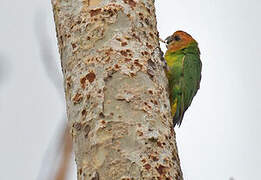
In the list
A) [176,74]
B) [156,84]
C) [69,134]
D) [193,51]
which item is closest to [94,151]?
[69,134]

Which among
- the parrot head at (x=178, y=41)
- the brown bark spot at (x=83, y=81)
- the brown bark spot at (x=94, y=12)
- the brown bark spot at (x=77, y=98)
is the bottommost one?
the parrot head at (x=178, y=41)

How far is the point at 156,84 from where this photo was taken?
2.22m

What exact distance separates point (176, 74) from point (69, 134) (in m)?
2.34

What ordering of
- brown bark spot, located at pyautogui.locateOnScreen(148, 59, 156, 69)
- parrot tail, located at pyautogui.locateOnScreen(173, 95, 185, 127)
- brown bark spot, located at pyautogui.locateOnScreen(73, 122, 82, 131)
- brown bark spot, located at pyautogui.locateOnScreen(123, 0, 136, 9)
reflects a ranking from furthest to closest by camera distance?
parrot tail, located at pyautogui.locateOnScreen(173, 95, 185, 127), brown bark spot, located at pyautogui.locateOnScreen(123, 0, 136, 9), brown bark spot, located at pyautogui.locateOnScreen(148, 59, 156, 69), brown bark spot, located at pyautogui.locateOnScreen(73, 122, 82, 131)

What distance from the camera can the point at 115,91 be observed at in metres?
2.05

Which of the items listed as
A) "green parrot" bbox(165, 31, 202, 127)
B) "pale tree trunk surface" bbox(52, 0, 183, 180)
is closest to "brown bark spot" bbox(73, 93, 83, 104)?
"pale tree trunk surface" bbox(52, 0, 183, 180)

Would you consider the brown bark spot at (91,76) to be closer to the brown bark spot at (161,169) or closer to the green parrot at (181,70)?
the brown bark spot at (161,169)

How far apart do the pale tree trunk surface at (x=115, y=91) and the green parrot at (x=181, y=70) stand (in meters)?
1.58

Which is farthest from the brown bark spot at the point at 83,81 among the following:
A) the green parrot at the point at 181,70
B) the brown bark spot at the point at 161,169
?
the green parrot at the point at 181,70

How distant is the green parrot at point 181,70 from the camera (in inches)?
167

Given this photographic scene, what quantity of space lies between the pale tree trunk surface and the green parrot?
1.58 meters

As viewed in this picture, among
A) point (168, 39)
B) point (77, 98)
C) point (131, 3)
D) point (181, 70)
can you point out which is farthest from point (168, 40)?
point (77, 98)

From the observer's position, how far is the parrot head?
4897 millimetres

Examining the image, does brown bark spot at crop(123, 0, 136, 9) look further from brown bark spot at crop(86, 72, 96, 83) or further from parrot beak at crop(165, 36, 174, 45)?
parrot beak at crop(165, 36, 174, 45)
